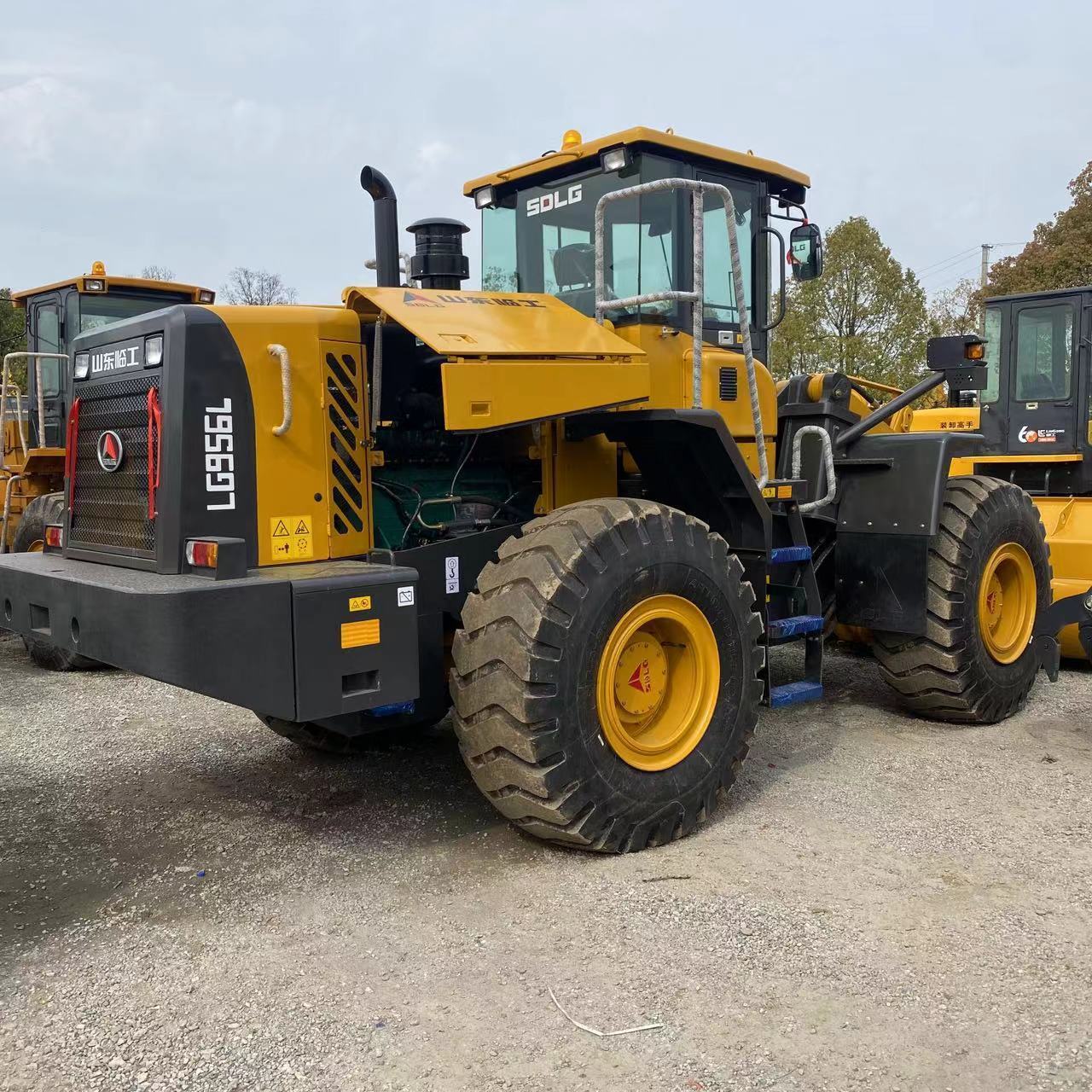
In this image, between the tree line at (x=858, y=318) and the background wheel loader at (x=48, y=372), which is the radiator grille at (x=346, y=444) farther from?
the tree line at (x=858, y=318)

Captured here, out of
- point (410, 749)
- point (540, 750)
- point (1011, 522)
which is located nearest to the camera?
point (540, 750)

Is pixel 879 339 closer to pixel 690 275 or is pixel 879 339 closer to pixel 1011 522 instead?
pixel 1011 522

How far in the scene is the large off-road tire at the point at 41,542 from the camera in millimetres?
7953

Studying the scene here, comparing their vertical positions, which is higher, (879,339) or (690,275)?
(879,339)

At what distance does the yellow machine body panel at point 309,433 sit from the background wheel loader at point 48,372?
5129 mm

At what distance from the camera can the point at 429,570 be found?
14.2 ft

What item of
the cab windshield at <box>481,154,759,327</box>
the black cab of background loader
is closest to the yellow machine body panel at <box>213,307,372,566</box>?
the cab windshield at <box>481,154,759,327</box>

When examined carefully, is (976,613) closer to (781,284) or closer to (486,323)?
(781,284)

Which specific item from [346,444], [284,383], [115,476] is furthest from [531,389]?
[115,476]

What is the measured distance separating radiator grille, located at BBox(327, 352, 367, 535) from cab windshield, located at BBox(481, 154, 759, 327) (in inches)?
50.7

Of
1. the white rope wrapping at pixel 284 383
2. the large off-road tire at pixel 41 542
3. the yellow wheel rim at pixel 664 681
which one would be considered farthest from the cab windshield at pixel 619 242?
the large off-road tire at pixel 41 542

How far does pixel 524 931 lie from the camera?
3531 millimetres

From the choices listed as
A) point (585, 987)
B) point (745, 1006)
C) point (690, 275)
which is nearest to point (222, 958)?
point (585, 987)

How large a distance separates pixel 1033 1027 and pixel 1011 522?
150 inches
